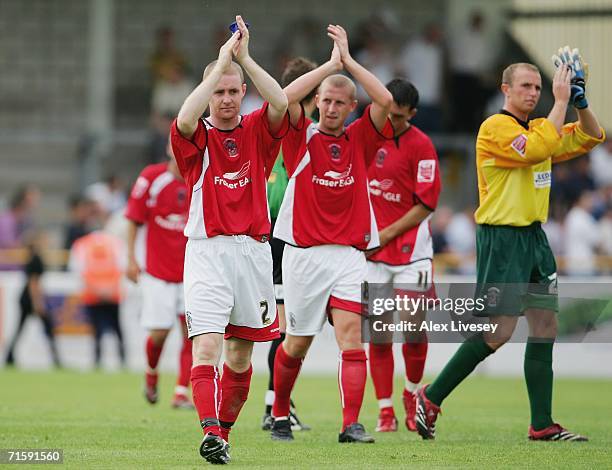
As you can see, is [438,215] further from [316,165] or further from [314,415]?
[316,165]

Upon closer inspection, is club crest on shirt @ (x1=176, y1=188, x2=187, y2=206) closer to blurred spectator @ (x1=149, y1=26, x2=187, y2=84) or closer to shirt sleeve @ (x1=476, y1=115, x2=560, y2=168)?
shirt sleeve @ (x1=476, y1=115, x2=560, y2=168)

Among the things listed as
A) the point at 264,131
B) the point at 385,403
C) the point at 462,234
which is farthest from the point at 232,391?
the point at 462,234

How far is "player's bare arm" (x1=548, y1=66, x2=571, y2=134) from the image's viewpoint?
31.2 ft

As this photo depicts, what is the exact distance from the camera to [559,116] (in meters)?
9.51

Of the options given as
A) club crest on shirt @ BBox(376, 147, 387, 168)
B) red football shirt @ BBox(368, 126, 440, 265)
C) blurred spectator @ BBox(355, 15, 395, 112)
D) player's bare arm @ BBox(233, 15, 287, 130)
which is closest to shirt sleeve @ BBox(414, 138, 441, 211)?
red football shirt @ BBox(368, 126, 440, 265)

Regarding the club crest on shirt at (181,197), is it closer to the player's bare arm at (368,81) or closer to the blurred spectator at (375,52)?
the player's bare arm at (368,81)

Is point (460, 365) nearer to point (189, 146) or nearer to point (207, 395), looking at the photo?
point (207, 395)

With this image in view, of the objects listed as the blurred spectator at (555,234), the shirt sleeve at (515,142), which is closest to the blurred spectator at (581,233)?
the blurred spectator at (555,234)

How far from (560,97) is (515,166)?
60cm

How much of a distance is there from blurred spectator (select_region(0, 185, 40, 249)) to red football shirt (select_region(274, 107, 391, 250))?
12.4 meters

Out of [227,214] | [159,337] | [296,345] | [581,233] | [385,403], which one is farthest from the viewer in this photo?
[581,233]

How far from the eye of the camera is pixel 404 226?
11.1m

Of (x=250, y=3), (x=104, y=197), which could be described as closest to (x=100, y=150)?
(x=104, y=197)

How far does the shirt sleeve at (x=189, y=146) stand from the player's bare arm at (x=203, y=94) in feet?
0.39
